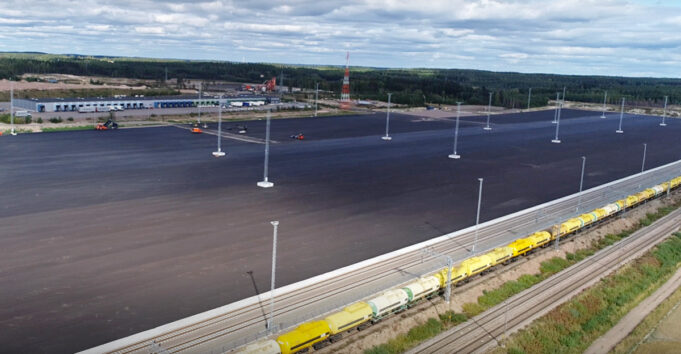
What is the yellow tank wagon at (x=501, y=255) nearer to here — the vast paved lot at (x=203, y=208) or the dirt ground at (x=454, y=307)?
the dirt ground at (x=454, y=307)

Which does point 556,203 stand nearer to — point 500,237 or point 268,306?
point 500,237

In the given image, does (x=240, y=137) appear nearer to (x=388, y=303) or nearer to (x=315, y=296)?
(x=315, y=296)

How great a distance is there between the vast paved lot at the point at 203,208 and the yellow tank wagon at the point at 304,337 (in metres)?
6.95

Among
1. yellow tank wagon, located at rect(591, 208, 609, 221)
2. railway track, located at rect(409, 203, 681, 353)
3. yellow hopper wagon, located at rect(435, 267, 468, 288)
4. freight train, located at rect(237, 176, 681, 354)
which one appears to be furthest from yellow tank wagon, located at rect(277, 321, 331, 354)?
yellow tank wagon, located at rect(591, 208, 609, 221)

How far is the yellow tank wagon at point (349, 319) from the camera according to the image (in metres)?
28.4

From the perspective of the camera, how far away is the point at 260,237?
43.7 metres

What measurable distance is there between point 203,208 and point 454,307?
25692 millimetres

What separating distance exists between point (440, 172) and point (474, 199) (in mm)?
13743

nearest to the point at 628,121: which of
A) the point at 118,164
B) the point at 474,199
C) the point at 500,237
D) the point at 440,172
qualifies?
the point at 440,172

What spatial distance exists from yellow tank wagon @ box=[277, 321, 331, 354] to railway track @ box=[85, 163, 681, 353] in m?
2.23

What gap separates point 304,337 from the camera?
2686cm

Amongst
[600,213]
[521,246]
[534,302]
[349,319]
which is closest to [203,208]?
[349,319]

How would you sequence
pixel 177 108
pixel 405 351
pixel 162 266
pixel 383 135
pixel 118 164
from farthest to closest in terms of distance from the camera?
1. pixel 177 108
2. pixel 383 135
3. pixel 118 164
4. pixel 162 266
5. pixel 405 351

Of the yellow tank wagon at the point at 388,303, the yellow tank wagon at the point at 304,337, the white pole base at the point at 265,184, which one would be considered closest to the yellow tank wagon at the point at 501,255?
the yellow tank wagon at the point at 388,303
